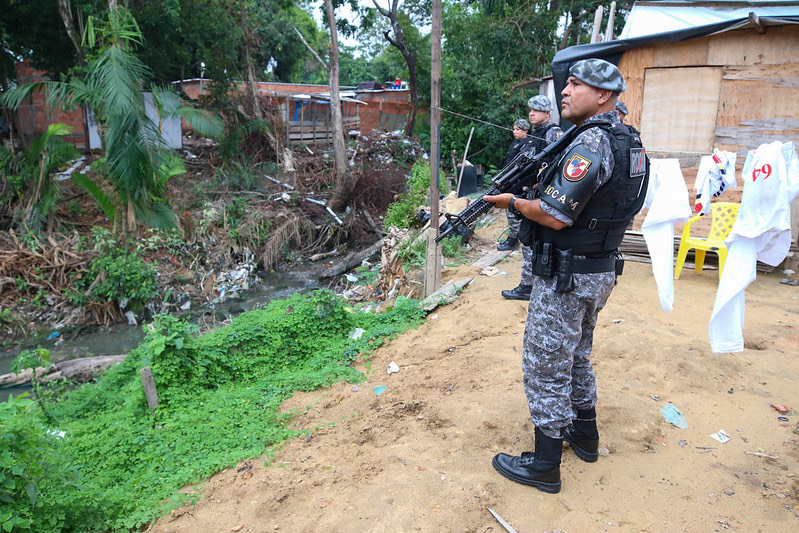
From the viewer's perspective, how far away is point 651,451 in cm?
281

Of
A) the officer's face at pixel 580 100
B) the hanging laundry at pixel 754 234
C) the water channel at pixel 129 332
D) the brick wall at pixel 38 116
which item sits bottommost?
the water channel at pixel 129 332

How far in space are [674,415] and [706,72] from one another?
4.59 m

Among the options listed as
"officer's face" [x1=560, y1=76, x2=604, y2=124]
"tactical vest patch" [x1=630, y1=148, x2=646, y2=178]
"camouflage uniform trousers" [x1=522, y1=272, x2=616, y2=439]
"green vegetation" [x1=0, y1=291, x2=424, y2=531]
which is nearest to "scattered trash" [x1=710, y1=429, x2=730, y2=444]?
"camouflage uniform trousers" [x1=522, y1=272, x2=616, y2=439]

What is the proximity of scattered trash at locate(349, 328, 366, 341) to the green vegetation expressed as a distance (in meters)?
0.05

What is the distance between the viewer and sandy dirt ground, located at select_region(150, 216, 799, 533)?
7.75 feet

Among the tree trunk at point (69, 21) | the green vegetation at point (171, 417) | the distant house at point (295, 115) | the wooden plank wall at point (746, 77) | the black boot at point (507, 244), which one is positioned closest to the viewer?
the green vegetation at point (171, 417)

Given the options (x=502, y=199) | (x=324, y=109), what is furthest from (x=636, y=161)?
(x=324, y=109)

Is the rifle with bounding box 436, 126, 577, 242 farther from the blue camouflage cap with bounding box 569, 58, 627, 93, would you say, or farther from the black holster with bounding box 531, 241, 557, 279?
the black holster with bounding box 531, 241, 557, 279

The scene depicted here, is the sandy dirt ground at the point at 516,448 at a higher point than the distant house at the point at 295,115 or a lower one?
lower

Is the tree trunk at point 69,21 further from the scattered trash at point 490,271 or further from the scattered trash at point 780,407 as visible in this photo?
the scattered trash at point 780,407

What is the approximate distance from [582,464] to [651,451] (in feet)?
1.41

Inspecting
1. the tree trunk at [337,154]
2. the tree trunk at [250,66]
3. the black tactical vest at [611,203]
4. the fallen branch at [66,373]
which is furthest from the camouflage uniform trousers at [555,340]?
the tree trunk at [250,66]

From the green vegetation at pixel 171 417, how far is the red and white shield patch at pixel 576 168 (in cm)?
233

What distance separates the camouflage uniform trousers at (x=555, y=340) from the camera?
2354 mm
